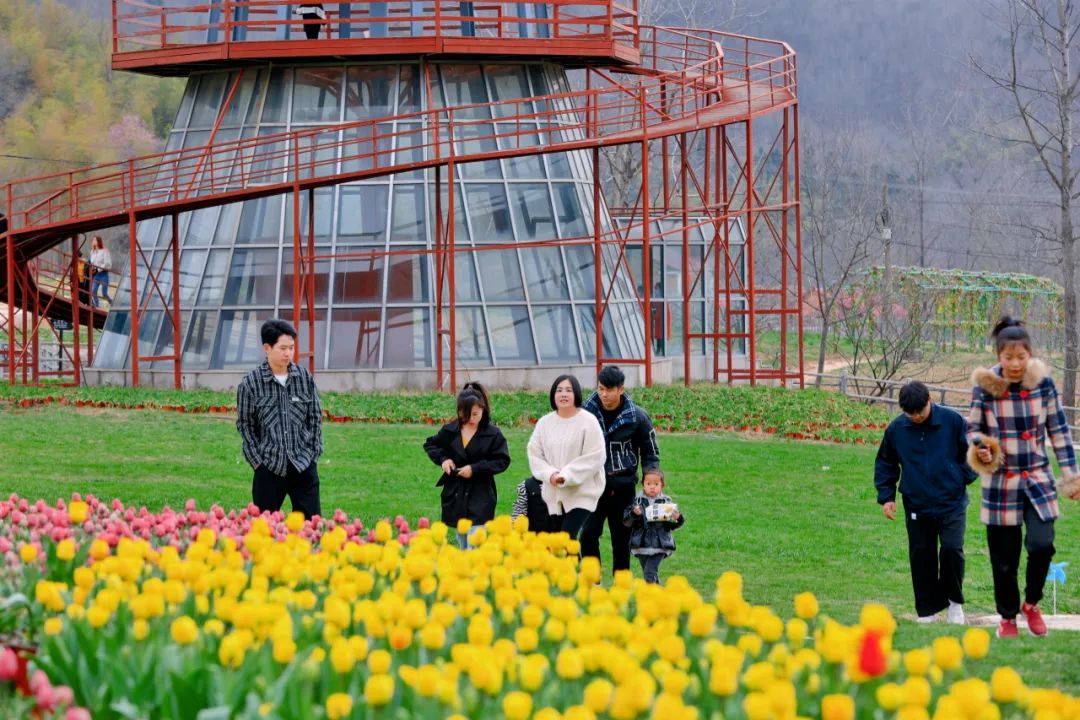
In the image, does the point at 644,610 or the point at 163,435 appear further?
the point at 163,435

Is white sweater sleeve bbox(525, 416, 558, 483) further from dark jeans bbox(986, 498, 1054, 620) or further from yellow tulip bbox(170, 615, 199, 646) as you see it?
yellow tulip bbox(170, 615, 199, 646)

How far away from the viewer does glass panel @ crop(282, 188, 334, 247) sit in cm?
3183

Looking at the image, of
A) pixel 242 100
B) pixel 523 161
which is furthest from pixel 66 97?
pixel 523 161

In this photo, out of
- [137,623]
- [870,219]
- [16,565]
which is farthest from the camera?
[870,219]

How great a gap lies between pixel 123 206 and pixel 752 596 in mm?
20440

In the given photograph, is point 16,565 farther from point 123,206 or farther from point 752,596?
point 123,206

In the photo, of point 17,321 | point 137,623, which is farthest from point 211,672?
point 17,321

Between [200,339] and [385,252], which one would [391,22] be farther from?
[200,339]

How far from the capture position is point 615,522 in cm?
1145

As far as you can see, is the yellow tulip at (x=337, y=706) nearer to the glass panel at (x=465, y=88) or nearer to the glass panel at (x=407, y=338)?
the glass panel at (x=407, y=338)

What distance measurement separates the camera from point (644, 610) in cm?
584

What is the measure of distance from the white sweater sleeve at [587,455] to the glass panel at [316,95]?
22468 mm

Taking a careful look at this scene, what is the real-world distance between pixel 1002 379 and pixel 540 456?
9.73ft

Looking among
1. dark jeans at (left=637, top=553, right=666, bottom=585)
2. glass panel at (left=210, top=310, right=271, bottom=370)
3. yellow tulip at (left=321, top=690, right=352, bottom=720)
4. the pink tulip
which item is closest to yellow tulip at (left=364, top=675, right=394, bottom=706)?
yellow tulip at (left=321, top=690, right=352, bottom=720)
